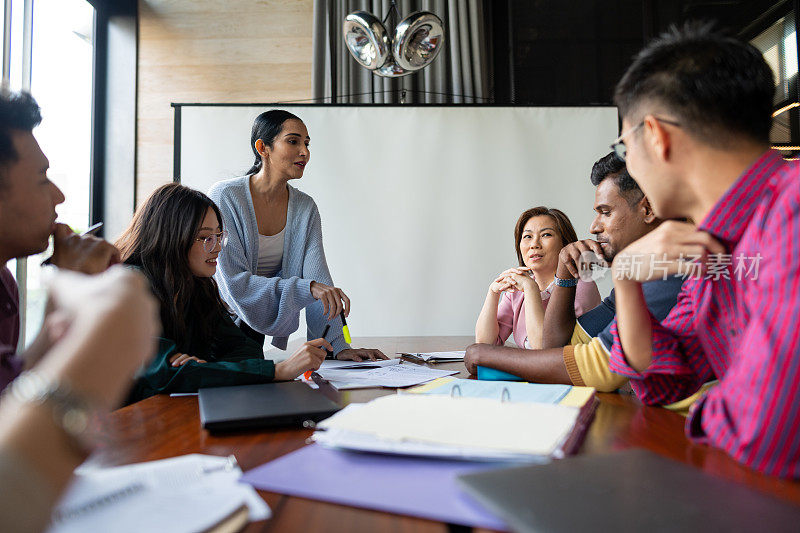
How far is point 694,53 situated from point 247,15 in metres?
3.40

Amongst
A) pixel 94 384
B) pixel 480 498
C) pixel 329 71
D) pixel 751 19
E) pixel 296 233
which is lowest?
pixel 480 498

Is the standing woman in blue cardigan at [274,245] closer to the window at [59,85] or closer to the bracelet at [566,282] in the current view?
the window at [59,85]

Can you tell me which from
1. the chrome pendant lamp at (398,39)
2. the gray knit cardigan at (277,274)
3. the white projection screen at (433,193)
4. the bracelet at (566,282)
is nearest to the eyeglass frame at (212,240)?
the gray knit cardigan at (277,274)

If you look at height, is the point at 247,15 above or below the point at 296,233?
above

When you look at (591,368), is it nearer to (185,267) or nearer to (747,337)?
(747,337)

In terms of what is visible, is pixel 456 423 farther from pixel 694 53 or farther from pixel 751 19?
pixel 751 19

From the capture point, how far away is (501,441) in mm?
600

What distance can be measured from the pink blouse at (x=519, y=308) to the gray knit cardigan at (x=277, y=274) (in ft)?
2.22

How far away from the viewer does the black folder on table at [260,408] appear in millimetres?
765

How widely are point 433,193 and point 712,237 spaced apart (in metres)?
2.74

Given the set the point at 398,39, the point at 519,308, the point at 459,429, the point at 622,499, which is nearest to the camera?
the point at 622,499

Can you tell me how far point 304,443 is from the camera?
2.33 ft

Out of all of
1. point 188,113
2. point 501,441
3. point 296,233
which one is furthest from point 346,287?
point 501,441

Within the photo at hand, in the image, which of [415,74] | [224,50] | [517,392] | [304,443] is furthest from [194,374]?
[224,50]
